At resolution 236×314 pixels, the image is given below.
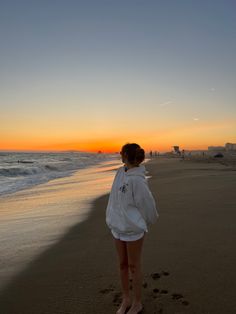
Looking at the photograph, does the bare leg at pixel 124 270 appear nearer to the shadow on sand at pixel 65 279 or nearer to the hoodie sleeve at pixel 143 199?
the shadow on sand at pixel 65 279

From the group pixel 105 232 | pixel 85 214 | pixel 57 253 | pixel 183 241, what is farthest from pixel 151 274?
pixel 85 214

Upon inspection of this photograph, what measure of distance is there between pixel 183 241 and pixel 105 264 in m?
1.53

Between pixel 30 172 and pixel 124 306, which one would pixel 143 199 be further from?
pixel 30 172

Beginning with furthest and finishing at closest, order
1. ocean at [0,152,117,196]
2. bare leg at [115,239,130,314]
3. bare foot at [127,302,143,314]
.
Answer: ocean at [0,152,117,196] < bare leg at [115,239,130,314] < bare foot at [127,302,143,314]

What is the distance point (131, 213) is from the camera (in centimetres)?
339

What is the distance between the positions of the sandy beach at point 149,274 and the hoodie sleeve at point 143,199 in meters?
1.01

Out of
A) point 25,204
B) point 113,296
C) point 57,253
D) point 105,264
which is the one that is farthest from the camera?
point 25,204

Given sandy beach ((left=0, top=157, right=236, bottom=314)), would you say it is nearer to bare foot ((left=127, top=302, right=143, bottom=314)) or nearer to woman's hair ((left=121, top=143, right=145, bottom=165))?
bare foot ((left=127, top=302, right=143, bottom=314))

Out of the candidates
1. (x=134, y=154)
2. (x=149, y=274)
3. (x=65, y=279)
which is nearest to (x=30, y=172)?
(x=65, y=279)

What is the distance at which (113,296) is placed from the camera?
146 inches

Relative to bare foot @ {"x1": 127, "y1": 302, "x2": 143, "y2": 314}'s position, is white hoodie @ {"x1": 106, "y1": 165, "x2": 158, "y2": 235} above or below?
above

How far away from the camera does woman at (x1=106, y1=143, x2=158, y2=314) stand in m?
3.37

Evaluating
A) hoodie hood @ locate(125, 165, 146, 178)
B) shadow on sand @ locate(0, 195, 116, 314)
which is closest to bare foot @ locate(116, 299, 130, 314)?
shadow on sand @ locate(0, 195, 116, 314)

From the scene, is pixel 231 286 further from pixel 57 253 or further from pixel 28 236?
pixel 28 236
